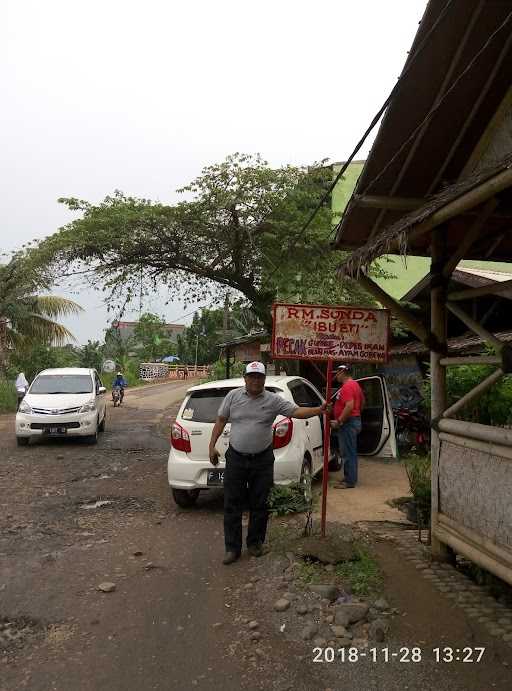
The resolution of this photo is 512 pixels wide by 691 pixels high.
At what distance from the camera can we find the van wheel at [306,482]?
6148 mm

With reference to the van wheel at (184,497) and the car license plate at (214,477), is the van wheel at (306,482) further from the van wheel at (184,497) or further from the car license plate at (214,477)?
the van wheel at (184,497)

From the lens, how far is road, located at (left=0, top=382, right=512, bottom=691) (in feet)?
10.8

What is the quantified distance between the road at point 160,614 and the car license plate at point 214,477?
434 millimetres

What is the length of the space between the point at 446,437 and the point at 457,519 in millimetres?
618

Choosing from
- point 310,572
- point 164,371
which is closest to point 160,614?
point 310,572

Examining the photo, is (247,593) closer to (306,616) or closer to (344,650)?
(306,616)

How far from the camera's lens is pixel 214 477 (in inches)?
270

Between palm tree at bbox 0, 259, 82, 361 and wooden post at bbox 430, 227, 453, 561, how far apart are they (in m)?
16.3

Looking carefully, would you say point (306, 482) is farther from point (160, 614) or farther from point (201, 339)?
point (201, 339)

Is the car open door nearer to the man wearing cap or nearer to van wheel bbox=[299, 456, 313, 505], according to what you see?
van wheel bbox=[299, 456, 313, 505]

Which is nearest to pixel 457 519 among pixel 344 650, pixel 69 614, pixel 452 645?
pixel 452 645

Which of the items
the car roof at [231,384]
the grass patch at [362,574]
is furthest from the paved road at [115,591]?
the car roof at [231,384]

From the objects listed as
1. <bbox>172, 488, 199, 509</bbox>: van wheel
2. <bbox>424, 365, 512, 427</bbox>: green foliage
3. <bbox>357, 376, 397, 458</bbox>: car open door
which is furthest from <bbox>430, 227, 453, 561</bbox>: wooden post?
<bbox>357, 376, 397, 458</bbox>: car open door

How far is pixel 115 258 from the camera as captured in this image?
13.6 m
